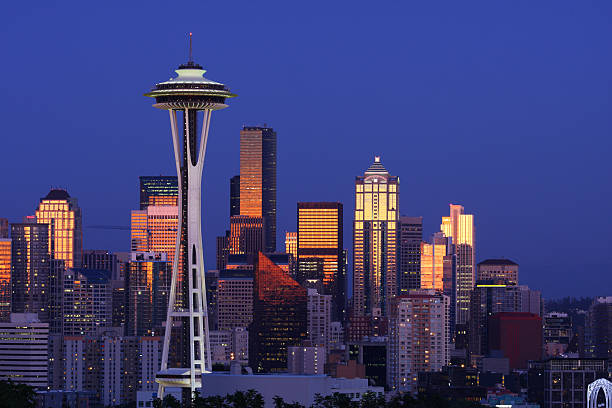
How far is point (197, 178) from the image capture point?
171250mm

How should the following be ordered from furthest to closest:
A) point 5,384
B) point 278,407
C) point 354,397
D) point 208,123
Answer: point 208,123 → point 354,397 → point 5,384 → point 278,407

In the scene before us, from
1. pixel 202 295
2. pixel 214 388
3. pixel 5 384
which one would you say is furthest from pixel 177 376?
pixel 5 384

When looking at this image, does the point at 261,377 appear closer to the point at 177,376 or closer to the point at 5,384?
the point at 5,384

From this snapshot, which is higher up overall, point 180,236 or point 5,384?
point 180,236

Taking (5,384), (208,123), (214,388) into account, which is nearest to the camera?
(5,384)

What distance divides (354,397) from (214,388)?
94.2 ft

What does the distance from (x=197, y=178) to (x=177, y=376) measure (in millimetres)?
21074

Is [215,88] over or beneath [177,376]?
over

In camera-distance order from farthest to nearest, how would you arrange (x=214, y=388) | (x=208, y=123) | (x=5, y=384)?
1. (x=208, y=123)
2. (x=214, y=388)
3. (x=5, y=384)

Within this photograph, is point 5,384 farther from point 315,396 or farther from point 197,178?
point 197,178

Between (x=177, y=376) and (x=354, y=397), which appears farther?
(x=177, y=376)

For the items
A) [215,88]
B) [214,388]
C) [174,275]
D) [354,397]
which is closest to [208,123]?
[215,88]

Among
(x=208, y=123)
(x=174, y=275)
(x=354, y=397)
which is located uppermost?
(x=208, y=123)

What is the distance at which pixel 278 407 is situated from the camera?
341 ft
